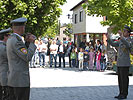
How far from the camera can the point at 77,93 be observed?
31.2 feet

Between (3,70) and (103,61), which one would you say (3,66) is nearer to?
(3,70)

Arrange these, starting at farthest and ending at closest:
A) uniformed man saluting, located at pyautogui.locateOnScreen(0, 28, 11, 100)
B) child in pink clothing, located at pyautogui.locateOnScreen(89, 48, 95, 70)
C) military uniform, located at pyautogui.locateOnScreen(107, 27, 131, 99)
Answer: child in pink clothing, located at pyautogui.locateOnScreen(89, 48, 95, 70)
military uniform, located at pyautogui.locateOnScreen(107, 27, 131, 99)
uniformed man saluting, located at pyautogui.locateOnScreen(0, 28, 11, 100)

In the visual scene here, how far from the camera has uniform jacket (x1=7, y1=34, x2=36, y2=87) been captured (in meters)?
4.70

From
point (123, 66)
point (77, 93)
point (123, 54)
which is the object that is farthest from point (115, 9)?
point (123, 66)

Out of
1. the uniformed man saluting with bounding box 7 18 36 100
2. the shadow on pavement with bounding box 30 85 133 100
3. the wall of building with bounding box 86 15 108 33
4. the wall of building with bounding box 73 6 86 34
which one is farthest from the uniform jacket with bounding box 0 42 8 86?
the wall of building with bounding box 73 6 86 34

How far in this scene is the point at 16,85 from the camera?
4805mm

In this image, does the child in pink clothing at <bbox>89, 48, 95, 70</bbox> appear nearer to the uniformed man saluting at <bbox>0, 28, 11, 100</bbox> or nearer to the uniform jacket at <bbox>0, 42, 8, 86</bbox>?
the uniformed man saluting at <bbox>0, 28, 11, 100</bbox>

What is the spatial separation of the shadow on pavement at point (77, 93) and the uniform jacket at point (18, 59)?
12.7ft

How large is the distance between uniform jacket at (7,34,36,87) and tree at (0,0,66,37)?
66.1ft

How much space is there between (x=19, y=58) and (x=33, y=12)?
2102 centimetres

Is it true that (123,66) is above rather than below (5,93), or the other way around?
above

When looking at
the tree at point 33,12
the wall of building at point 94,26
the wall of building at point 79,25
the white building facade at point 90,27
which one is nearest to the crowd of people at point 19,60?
the tree at point 33,12

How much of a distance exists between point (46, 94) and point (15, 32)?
4793mm

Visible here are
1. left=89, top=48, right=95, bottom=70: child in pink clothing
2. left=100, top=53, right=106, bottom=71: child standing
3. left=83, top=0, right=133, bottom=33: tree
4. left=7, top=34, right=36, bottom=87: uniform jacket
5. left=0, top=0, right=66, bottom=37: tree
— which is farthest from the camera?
left=0, top=0, right=66, bottom=37: tree
